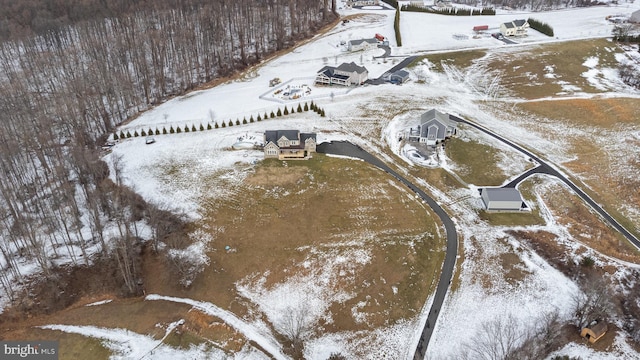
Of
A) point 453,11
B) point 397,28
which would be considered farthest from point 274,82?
point 453,11

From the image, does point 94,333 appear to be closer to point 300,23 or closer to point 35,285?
point 35,285

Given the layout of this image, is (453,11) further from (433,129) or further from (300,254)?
(300,254)

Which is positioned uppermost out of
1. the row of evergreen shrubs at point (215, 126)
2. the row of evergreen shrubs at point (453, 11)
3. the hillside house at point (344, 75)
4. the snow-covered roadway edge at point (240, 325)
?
the row of evergreen shrubs at point (453, 11)

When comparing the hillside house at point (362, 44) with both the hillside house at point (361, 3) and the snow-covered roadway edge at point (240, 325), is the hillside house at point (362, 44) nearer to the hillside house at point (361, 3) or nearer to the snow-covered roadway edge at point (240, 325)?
the hillside house at point (361, 3)

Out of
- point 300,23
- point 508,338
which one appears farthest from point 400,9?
point 508,338

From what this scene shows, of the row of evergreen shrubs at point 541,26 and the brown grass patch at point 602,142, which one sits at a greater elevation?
the row of evergreen shrubs at point 541,26

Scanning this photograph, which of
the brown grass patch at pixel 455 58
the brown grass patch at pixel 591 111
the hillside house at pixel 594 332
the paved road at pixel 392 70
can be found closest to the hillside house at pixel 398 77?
the paved road at pixel 392 70
